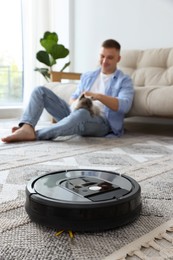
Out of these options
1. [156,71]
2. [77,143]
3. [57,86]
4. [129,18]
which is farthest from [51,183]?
[129,18]

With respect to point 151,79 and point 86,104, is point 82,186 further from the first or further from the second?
point 151,79

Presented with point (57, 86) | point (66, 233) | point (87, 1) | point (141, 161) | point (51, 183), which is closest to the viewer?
point (66, 233)

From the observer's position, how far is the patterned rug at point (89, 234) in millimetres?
586

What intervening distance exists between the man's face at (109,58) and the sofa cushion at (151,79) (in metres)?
0.22

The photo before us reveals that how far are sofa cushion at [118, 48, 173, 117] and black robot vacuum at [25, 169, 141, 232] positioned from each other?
3.78 feet

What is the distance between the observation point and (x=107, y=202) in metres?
0.65

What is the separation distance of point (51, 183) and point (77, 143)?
924 mm

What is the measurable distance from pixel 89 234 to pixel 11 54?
2.87 meters

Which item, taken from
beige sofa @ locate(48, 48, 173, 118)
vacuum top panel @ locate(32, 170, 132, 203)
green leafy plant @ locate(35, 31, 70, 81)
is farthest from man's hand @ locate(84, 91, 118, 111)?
green leafy plant @ locate(35, 31, 70, 81)

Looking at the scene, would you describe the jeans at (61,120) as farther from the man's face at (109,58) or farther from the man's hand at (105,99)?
the man's face at (109,58)

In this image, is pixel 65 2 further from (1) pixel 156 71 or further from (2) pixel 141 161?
(2) pixel 141 161

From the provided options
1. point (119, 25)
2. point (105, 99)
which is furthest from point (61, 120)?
point (119, 25)

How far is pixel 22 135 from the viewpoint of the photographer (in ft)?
5.51

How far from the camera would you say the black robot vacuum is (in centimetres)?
64
